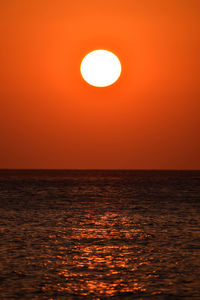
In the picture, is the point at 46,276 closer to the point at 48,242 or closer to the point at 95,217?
the point at 48,242

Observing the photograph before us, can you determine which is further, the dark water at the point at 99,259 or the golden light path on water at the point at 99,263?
the golden light path on water at the point at 99,263

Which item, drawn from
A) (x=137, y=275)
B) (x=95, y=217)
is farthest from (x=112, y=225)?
(x=137, y=275)

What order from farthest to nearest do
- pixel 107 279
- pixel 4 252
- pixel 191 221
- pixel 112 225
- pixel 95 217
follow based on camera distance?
pixel 95 217, pixel 191 221, pixel 112 225, pixel 4 252, pixel 107 279

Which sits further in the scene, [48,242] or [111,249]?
[48,242]

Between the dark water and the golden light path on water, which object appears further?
the golden light path on water

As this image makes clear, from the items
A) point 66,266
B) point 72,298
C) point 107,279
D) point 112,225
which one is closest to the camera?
point 72,298

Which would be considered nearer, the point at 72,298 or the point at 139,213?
the point at 72,298

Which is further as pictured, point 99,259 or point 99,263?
point 99,259

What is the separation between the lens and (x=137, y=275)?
19.5 m

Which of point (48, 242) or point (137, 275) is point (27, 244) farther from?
point (137, 275)

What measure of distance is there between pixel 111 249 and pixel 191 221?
589 inches

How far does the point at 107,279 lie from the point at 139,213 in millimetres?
28339

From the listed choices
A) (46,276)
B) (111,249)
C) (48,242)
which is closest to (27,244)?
(48,242)

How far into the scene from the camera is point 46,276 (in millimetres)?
19234
